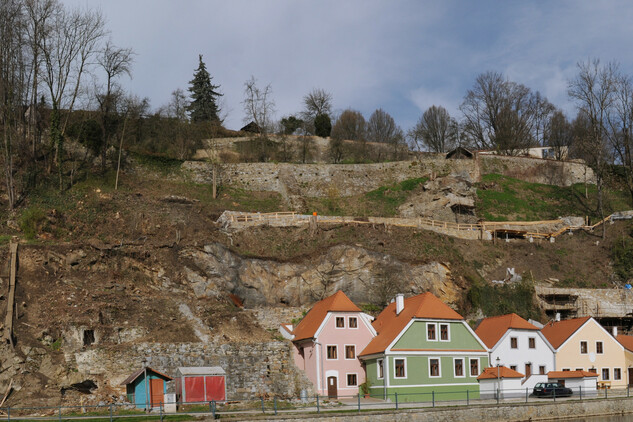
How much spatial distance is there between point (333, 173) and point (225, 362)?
31785 mm

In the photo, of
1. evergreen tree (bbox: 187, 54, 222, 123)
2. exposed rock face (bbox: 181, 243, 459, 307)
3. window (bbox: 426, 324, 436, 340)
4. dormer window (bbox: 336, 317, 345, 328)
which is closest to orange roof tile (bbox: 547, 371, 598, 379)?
window (bbox: 426, 324, 436, 340)

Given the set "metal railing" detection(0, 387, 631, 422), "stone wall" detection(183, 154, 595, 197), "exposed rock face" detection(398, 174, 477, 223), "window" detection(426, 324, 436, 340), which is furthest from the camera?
"stone wall" detection(183, 154, 595, 197)

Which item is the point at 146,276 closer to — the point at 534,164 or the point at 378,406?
the point at 378,406

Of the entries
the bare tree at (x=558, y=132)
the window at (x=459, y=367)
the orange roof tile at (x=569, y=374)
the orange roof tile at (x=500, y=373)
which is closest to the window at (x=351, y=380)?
the window at (x=459, y=367)

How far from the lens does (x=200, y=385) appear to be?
31.0 meters

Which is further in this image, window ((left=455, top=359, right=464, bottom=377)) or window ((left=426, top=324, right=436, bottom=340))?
window ((left=455, top=359, right=464, bottom=377))

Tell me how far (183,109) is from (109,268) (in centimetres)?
4236

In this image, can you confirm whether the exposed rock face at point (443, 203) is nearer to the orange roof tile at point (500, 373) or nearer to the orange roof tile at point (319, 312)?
the orange roof tile at point (319, 312)

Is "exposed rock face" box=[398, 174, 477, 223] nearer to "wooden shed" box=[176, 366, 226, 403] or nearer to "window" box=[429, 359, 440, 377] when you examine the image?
"window" box=[429, 359, 440, 377]

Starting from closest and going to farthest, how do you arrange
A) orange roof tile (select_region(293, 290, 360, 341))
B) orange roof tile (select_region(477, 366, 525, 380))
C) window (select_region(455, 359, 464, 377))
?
orange roof tile (select_region(477, 366, 525, 380)) < window (select_region(455, 359, 464, 377)) < orange roof tile (select_region(293, 290, 360, 341))

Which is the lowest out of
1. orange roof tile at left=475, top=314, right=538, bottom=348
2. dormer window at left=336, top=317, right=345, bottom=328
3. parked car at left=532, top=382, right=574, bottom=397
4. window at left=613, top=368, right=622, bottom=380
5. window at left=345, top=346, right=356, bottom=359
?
window at left=613, top=368, right=622, bottom=380

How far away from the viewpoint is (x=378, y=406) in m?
32.1

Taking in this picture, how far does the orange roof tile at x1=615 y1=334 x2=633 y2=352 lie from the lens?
44.6 meters

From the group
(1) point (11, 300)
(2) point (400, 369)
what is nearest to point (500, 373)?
(2) point (400, 369)
